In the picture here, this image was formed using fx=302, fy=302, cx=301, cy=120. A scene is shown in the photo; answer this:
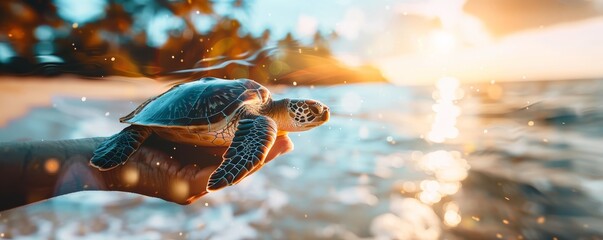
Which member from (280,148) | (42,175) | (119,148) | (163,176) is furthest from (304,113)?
(42,175)

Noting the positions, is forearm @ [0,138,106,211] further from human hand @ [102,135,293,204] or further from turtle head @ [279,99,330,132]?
turtle head @ [279,99,330,132]

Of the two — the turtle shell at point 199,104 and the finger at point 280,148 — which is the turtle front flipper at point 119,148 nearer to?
the turtle shell at point 199,104

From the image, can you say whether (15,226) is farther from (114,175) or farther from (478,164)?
(478,164)

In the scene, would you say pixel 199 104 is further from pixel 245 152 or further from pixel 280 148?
pixel 280 148

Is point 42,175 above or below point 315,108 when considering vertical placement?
below

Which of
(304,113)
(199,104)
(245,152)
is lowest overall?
(245,152)

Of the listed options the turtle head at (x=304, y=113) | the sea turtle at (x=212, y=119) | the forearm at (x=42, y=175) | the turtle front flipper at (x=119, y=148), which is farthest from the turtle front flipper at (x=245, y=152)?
the forearm at (x=42, y=175)

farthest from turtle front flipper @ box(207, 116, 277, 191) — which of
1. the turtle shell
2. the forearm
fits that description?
the forearm
